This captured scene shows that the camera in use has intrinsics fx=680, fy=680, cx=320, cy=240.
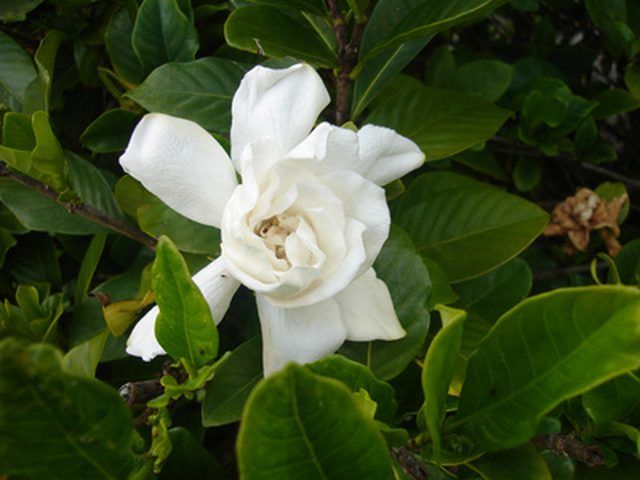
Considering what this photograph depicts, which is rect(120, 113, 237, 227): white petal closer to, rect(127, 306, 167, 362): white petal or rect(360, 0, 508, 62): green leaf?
rect(127, 306, 167, 362): white petal

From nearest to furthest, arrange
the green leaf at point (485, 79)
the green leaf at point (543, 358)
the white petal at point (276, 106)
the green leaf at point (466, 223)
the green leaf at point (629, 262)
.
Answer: the green leaf at point (543, 358) → the white petal at point (276, 106) → the green leaf at point (466, 223) → the green leaf at point (629, 262) → the green leaf at point (485, 79)

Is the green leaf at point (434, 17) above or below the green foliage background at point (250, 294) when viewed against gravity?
above

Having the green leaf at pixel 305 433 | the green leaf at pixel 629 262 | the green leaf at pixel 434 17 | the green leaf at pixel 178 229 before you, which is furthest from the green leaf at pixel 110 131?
the green leaf at pixel 629 262

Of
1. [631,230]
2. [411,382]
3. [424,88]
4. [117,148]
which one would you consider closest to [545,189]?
[631,230]

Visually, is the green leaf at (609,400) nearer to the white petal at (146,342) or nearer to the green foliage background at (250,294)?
the green foliage background at (250,294)

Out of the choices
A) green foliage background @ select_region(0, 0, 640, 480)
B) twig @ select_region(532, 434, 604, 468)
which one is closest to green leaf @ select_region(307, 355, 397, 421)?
green foliage background @ select_region(0, 0, 640, 480)

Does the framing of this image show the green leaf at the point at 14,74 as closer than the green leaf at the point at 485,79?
Yes

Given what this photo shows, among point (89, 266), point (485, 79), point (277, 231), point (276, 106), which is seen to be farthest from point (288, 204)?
point (485, 79)
